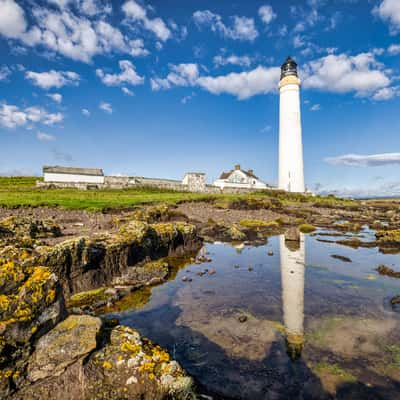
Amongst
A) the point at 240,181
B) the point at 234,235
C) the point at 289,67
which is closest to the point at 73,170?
the point at 240,181

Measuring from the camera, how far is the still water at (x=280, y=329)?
5.48 metres

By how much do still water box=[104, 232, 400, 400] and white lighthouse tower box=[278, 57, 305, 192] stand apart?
47671 millimetres

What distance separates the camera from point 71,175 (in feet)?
206

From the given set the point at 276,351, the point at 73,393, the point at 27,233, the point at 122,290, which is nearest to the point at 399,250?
the point at 276,351

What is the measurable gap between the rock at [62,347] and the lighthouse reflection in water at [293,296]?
15.4 ft

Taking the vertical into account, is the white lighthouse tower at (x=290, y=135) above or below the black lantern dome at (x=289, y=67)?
below

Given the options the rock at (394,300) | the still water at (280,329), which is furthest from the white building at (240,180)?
the rock at (394,300)

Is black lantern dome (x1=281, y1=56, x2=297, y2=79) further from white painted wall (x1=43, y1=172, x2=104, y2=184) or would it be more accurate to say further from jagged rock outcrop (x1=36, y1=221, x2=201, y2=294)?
jagged rock outcrop (x1=36, y1=221, x2=201, y2=294)

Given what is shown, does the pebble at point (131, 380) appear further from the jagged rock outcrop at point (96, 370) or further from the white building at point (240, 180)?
the white building at point (240, 180)

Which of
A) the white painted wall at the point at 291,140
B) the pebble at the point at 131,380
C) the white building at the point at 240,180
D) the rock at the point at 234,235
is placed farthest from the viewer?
the white building at the point at 240,180

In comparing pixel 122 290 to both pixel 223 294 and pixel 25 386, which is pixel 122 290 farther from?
pixel 25 386

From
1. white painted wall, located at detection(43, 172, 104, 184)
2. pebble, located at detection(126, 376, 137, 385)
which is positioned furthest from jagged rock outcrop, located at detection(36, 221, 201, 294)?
white painted wall, located at detection(43, 172, 104, 184)

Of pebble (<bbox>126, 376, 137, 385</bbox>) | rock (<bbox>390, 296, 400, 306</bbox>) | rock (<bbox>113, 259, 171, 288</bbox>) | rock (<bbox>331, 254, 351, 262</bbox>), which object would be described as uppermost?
pebble (<bbox>126, 376, 137, 385</bbox>)

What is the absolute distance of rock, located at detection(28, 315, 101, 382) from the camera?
416cm
